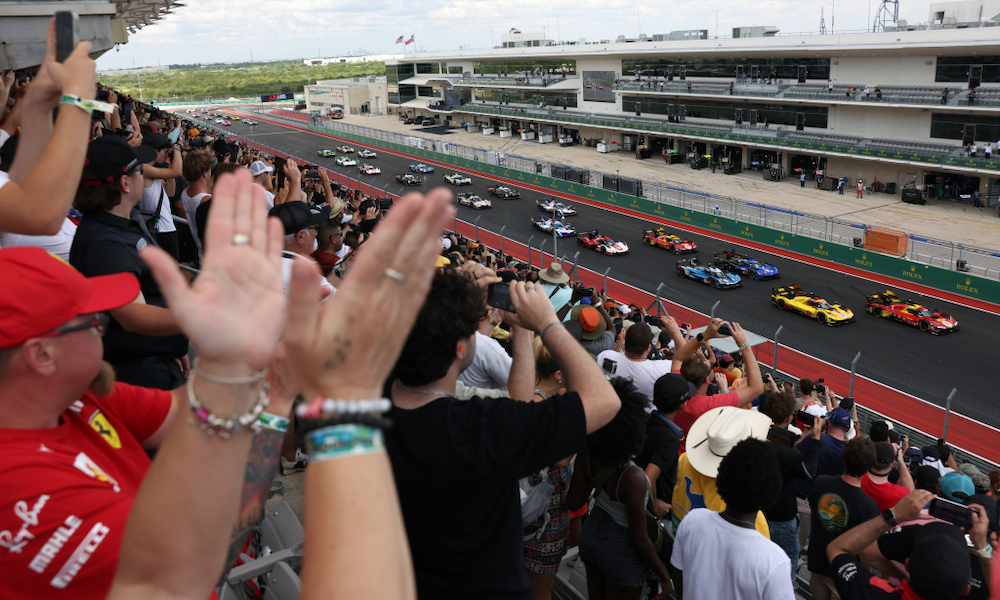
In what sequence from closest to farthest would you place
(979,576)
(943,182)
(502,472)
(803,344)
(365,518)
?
(365,518)
(502,472)
(979,576)
(803,344)
(943,182)

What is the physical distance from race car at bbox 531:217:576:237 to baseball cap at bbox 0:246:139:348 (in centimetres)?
3540

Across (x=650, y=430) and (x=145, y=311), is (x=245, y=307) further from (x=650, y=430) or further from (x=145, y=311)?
(x=650, y=430)

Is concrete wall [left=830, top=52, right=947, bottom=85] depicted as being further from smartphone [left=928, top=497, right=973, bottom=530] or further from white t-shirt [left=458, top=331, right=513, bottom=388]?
white t-shirt [left=458, top=331, right=513, bottom=388]

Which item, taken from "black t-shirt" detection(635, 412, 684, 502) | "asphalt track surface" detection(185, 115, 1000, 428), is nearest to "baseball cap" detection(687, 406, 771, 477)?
"black t-shirt" detection(635, 412, 684, 502)

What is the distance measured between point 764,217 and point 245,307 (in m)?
37.7

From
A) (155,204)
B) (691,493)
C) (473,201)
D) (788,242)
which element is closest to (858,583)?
(691,493)

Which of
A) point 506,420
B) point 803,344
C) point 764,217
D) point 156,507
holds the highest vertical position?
point 156,507

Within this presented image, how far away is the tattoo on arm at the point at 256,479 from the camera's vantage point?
1.98 metres

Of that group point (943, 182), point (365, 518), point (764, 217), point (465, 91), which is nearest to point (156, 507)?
point (365, 518)

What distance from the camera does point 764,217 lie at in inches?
1421

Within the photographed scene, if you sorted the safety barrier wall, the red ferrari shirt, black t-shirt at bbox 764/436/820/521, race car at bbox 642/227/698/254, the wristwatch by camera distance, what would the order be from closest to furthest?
1. the red ferrari shirt
2. the wristwatch
3. black t-shirt at bbox 764/436/820/521
4. the safety barrier wall
5. race car at bbox 642/227/698/254

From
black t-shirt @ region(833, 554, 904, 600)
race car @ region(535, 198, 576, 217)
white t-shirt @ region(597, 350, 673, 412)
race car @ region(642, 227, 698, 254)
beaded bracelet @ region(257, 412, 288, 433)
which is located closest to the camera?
beaded bracelet @ region(257, 412, 288, 433)

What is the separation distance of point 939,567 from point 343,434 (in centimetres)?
353

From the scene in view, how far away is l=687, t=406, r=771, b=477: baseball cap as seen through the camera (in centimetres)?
479
